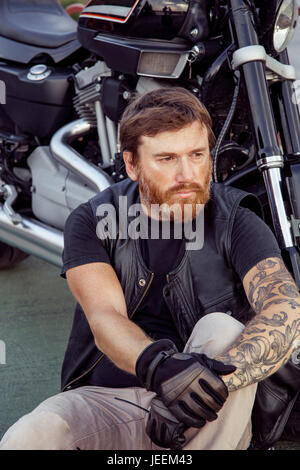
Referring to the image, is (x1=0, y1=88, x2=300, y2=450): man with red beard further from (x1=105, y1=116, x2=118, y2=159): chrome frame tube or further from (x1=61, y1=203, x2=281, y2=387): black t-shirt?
(x1=105, y1=116, x2=118, y2=159): chrome frame tube

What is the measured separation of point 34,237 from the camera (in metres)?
3.53

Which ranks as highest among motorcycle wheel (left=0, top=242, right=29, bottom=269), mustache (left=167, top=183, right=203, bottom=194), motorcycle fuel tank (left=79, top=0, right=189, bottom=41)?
motorcycle fuel tank (left=79, top=0, right=189, bottom=41)

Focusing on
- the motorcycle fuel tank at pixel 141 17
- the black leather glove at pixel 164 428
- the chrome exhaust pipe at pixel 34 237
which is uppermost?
the motorcycle fuel tank at pixel 141 17

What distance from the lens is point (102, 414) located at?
6.36 feet

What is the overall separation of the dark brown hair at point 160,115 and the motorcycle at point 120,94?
0.30 metres

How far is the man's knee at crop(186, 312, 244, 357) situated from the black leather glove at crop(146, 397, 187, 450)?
202 millimetres

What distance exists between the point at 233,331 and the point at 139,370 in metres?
0.28

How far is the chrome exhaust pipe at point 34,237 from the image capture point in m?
3.44

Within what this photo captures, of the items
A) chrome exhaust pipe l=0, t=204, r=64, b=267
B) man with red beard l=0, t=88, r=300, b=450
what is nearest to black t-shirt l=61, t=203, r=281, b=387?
man with red beard l=0, t=88, r=300, b=450

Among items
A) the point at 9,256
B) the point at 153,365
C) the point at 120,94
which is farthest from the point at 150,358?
the point at 9,256

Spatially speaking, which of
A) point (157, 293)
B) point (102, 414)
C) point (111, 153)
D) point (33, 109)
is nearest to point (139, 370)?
point (102, 414)

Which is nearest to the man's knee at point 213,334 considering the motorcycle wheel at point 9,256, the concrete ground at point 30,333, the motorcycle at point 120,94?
the motorcycle at point 120,94

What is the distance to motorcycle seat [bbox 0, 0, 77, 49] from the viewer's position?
12.2ft

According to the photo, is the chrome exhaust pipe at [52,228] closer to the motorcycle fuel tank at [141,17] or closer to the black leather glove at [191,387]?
the motorcycle fuel tank at [141,17]
